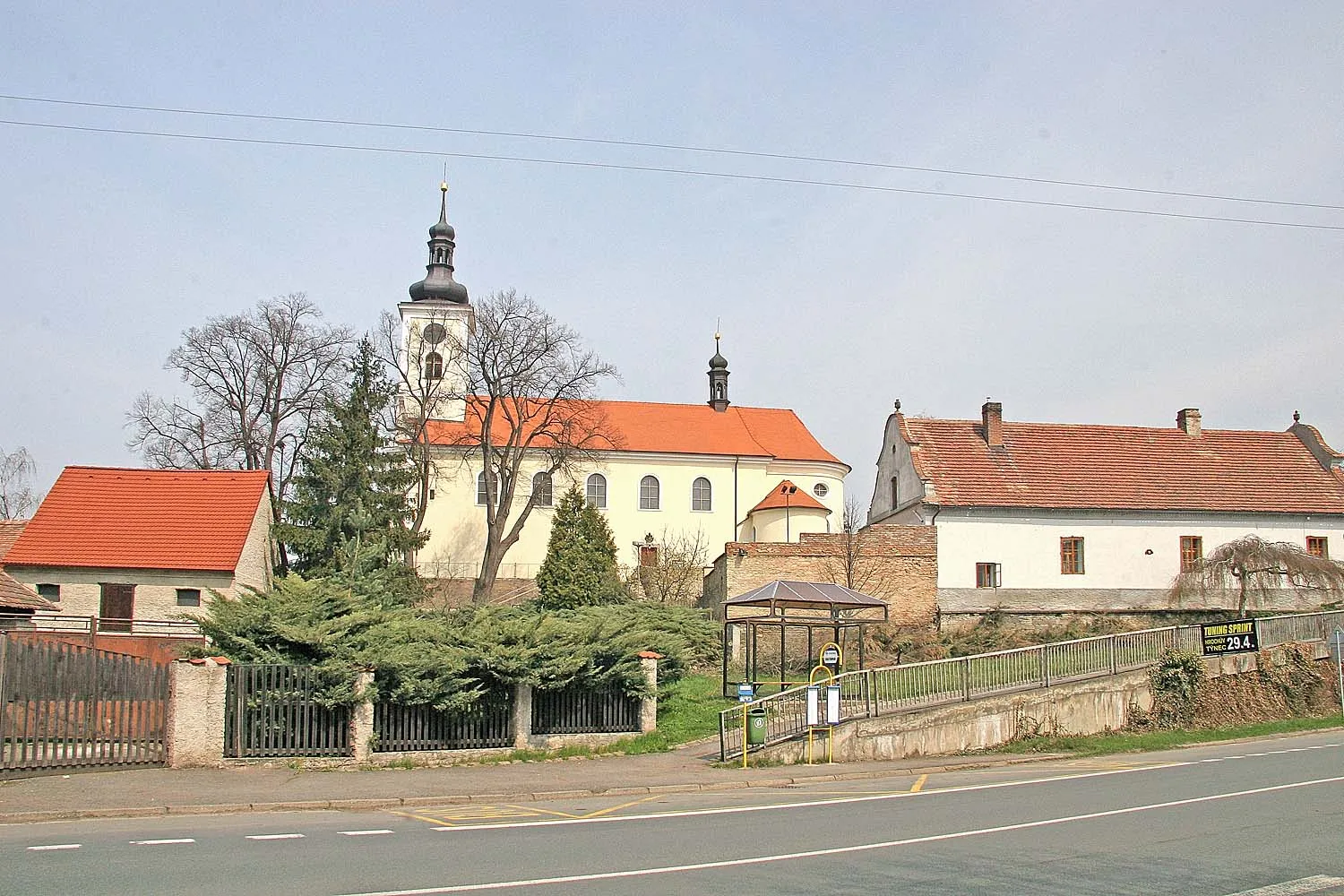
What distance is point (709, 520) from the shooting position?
192 feet

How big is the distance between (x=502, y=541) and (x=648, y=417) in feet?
46.6

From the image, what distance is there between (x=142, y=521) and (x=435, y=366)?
20.6 metres

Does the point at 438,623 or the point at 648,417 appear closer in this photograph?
the point at 438,623

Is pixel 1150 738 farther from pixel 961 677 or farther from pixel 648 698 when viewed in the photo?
pixel 648 698

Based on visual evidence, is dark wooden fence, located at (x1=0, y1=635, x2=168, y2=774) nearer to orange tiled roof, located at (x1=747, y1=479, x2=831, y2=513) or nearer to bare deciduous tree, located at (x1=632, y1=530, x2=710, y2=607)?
bare deciduous tree, located at (x1=632, y1=530, x2=710, y2=607)

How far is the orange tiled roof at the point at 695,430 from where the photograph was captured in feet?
190

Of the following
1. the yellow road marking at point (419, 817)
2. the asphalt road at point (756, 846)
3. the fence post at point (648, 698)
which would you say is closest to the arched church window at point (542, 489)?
the fence post at point (648, 698)

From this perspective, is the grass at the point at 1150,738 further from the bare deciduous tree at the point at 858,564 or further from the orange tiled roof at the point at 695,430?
the orange tiled roof at the point at 695,430

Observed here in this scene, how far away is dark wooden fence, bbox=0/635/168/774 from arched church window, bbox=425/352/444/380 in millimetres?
38134

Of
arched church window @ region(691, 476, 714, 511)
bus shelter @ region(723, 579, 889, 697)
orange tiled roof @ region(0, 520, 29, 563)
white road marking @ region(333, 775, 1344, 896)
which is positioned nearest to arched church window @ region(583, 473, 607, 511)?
arched church window @ region(691, 476, 714, 511)

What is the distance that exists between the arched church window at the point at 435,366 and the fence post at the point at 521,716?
3667cm

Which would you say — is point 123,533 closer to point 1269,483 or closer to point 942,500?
point 942,500

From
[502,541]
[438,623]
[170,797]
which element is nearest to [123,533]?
[502,541]

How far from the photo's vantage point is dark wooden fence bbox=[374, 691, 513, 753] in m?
18.3
